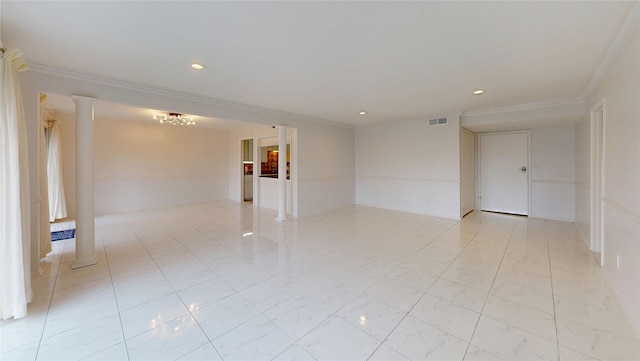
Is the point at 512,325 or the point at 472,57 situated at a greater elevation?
the point at 472,57

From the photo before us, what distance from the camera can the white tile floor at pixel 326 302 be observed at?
1.73 metres

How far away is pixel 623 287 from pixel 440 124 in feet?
14.1

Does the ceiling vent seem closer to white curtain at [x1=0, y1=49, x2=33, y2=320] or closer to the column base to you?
white curtain at [x1=0, y1=49, x2=33, y2=320]

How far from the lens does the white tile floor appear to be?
1.73m

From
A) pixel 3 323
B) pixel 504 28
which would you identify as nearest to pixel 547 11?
pixel 504 28

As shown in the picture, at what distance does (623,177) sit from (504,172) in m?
4.37

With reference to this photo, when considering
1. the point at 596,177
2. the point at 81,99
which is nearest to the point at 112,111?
the point at 81,99

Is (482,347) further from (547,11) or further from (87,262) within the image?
(87,262)

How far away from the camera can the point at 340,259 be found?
3.33 m

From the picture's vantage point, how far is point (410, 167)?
6484 millimetres

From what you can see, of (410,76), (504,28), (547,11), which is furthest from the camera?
(410,76)

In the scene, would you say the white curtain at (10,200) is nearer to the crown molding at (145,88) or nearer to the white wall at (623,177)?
the crown molding at (145,88)

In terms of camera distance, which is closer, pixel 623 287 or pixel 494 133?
pixel 623 287

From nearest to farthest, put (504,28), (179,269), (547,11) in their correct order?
(547,11), (504,28), (179,269)
